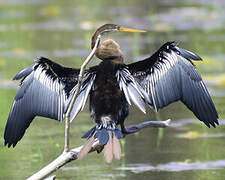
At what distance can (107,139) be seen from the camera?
5.70m

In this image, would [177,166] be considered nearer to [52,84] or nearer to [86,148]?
[52,84]

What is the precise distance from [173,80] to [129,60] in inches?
244

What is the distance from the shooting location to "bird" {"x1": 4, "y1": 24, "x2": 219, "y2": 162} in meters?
5.98

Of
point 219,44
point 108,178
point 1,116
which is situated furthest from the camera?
point 219,44

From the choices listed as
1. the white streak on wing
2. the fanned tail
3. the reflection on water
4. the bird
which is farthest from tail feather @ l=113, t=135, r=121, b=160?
the reflection on water

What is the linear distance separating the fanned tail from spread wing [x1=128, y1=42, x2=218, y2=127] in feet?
1.39

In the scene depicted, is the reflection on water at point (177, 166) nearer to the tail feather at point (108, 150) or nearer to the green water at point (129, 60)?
the green water at point (129, 60)

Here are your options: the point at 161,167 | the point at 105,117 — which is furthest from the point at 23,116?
the point at 161,167

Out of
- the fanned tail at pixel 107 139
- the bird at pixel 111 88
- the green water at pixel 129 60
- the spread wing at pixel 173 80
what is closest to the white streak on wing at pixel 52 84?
the bird at pixel 111 88

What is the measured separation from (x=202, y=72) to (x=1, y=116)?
340 centimetres

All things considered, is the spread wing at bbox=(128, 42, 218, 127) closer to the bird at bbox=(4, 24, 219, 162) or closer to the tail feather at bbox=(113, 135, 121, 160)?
the bird at bbox=(4, 24, 219, 162)

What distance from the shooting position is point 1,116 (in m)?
9.56

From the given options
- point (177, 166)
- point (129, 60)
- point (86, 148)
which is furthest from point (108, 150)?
point (129, 60)

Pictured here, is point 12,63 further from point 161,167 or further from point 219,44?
point 161,167
